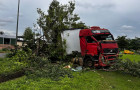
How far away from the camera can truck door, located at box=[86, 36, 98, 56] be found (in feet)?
26.0

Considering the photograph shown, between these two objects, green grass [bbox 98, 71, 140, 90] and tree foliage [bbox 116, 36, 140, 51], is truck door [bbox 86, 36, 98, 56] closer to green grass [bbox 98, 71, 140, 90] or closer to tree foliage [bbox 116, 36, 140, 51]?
green grass [bbox 98, 71, 140, 90]

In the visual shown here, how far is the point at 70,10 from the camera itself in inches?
500

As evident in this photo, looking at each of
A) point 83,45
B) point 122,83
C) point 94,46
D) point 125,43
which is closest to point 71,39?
point 83,45

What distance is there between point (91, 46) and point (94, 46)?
10.2 inches

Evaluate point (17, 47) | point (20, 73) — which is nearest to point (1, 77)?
point (20, 73)

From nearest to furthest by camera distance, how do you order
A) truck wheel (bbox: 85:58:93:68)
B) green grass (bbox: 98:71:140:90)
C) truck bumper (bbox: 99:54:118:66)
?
1. green grass (bbox: 98:71:140:90)
2. truck bumper (bbox: 99:54:118:66)
3. truck wheel (bbox: 85:58:93:68)

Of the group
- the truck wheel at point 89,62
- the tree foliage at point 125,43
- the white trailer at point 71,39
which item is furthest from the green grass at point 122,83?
the tree foliage at point 125,43

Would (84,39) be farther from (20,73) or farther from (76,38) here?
(20,73)

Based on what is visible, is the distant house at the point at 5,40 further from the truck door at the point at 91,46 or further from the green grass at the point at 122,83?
the green grass at the point at 122,83

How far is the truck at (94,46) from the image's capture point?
7.64 metres

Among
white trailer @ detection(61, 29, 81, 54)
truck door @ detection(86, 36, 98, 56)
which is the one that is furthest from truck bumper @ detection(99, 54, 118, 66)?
white trailer @ detection(61, 29, 81, 54)

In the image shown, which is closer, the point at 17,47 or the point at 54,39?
the point at 17,47

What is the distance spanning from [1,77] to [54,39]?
5.91m

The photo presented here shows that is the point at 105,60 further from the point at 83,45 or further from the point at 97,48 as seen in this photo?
the point at 83,45
